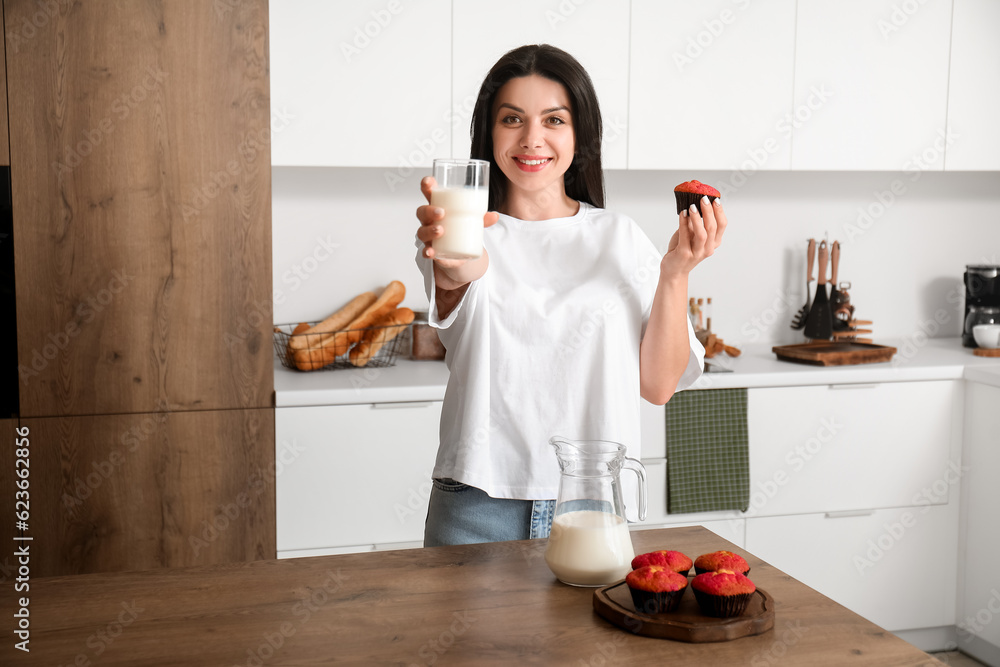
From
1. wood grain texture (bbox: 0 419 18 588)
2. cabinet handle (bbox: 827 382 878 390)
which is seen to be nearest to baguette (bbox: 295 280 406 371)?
wood grain texture (bbox: 0 419 18 588)

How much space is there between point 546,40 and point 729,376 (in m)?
1.13

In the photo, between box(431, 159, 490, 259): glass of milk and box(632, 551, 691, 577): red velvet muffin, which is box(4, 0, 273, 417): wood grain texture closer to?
box(431, 159, 490, 259): glass of milk

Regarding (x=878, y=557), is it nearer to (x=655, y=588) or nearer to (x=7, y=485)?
(x=655, y=588)

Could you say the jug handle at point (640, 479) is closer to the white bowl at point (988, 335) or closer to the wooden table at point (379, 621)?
the wooden table at point (379, 621)

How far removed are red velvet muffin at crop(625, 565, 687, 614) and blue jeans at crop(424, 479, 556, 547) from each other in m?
0.39

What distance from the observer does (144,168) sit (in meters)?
2.11

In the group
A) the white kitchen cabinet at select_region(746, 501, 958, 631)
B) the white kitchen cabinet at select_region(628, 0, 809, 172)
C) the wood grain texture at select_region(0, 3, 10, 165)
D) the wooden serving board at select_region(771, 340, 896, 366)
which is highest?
the white kitchen cabinet at select_region(628, 0, 809, 172)

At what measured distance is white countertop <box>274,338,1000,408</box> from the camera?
2379 mm

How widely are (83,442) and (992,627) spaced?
266cm

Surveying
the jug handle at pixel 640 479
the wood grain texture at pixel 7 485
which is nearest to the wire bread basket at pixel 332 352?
the wood grain texture at pixel 7 485

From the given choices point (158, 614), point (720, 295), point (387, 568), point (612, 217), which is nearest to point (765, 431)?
point (720, 295)

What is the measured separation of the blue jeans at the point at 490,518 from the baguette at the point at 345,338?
1.35 metres

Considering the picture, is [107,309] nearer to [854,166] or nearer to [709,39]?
[709,39]

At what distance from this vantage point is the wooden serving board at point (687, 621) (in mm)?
919
